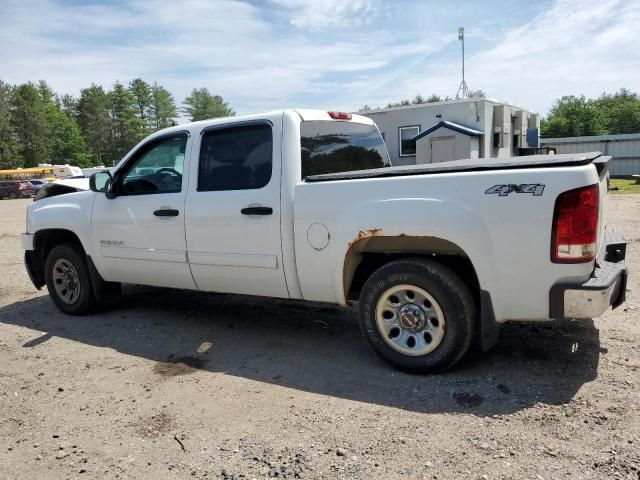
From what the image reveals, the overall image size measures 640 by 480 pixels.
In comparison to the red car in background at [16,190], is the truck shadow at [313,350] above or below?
below

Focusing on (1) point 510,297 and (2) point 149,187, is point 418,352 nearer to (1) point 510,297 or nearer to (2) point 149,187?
(1) point 510,297

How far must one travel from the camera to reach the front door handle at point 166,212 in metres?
4.82

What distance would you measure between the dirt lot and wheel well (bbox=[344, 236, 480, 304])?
0.65m

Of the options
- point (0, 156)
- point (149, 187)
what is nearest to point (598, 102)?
point (149, 187)

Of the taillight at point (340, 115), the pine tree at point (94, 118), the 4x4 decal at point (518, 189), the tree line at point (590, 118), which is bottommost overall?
the 4x4 decal at point (518, 189)

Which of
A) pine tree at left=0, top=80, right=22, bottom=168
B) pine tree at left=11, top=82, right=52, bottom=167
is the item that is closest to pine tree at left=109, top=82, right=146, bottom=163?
pine tree at left=11, top=82, right=52, bottom=167

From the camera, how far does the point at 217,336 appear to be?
5035mm

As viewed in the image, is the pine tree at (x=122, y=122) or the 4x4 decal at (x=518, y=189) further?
the pine tree at (x=122, y=122)

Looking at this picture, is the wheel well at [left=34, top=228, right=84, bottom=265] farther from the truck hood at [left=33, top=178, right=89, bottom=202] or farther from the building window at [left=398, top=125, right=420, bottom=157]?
the building window at [left=398, top=125, right=420, bottom=157]

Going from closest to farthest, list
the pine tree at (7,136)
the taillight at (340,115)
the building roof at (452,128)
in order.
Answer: the taillight at (340,115) < the building roof at (452,128) < the pine tree at (7,136)

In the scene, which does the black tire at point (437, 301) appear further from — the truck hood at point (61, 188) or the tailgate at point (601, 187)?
the truck hood at point (61, 188)

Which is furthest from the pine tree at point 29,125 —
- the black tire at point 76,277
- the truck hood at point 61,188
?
A: the black tire at point 76,277

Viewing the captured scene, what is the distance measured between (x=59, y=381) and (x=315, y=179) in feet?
8.27

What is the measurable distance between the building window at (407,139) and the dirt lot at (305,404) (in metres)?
18.0
